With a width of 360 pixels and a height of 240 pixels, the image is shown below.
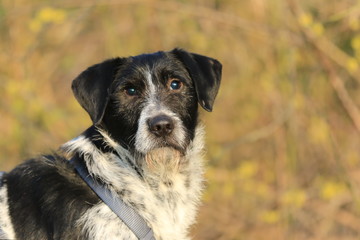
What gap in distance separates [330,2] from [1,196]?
4.60 m

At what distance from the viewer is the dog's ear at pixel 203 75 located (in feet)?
13.6

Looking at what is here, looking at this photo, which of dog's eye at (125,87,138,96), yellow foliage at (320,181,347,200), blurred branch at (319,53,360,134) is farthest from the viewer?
yellow foliage at (320,181,347,200)

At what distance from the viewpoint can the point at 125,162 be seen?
407 centimetres

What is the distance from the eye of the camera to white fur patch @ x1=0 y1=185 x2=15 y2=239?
3.92m

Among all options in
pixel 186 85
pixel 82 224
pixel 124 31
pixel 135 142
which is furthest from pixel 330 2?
pixel 82 224

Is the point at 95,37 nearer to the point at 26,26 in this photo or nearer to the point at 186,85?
the point at 26,26

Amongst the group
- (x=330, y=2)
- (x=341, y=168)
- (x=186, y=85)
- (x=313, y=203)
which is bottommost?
(x=313, y=203)

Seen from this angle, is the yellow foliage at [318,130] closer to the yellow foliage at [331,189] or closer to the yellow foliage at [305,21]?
the yellow foliage at [331,189]

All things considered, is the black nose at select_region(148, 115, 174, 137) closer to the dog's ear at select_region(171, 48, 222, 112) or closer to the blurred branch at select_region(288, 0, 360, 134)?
the dog's ear at select_region(171, 48, 222, 112)

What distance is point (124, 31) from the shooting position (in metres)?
7.93

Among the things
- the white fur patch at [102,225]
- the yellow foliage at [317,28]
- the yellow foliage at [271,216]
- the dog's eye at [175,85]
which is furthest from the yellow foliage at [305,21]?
the white fur patch at [102,225]

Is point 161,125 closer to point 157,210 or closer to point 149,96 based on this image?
point 149,96

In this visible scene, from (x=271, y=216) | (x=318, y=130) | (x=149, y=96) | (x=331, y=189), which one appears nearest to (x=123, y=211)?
(x=149, y=96)

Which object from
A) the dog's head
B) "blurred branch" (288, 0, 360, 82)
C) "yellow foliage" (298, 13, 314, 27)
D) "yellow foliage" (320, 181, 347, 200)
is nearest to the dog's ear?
the dog's head
